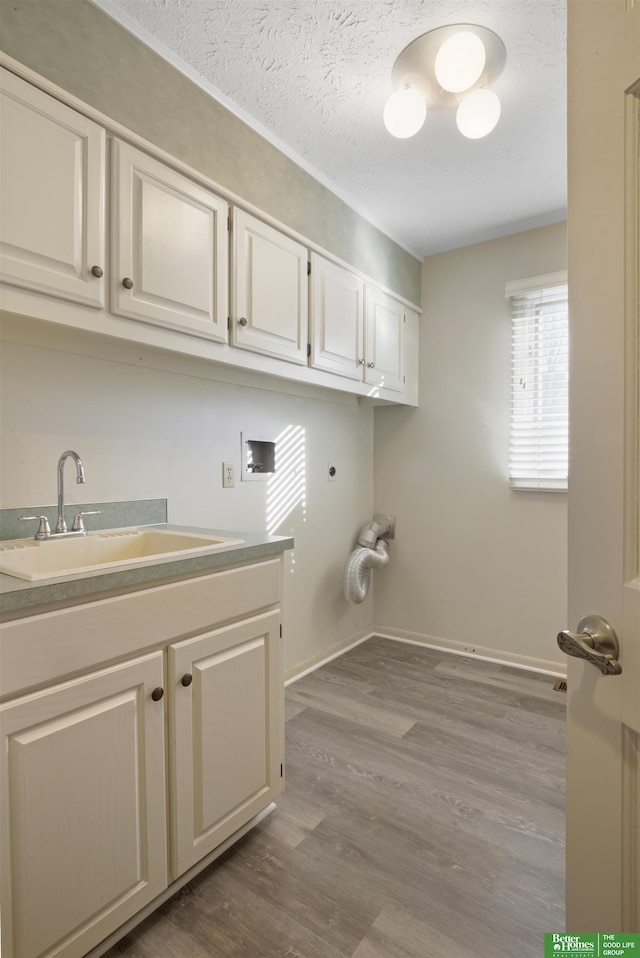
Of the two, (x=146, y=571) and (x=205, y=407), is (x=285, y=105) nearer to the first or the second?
(x=205, y=407)

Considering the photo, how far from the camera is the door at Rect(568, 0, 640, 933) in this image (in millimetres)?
645

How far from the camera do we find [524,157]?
2.16m

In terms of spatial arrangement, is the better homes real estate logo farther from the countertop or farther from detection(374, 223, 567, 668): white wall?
detection(374, 223, 567, 668): white wall

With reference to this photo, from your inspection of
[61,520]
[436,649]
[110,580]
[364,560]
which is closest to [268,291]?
[61,520]

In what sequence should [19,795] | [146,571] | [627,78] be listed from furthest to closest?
[146,571] → [19,795] → [627,78]

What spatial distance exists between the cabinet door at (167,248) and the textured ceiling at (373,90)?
0.41 meters

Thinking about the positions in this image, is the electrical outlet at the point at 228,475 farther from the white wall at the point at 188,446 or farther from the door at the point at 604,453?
the door at the point at 604,453

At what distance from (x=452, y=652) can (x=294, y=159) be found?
2.76 m

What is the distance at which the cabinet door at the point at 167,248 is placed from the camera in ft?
4.72

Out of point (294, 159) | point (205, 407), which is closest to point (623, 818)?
point (205, 407)

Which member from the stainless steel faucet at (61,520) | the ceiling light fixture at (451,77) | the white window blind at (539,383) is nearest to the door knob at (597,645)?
the stainless steel faucet at (61,520)

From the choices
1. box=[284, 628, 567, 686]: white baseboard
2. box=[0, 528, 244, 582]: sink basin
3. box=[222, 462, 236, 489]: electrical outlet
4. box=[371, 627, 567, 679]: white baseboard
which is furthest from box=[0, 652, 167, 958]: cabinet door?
box=[371, 627, 567, 679]: white baseboard

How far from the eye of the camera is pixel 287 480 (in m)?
2.58

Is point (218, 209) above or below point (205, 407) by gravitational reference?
above
